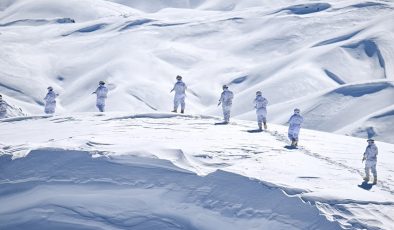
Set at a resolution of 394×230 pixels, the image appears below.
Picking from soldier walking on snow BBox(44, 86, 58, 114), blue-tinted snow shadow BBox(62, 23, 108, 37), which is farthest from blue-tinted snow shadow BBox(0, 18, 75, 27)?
soldier walking on snow BBox(44, 86, 58, 114)

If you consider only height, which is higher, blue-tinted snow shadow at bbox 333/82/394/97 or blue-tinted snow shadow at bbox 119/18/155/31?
blue-tinted snow shadow at bbox 119/18/155/31

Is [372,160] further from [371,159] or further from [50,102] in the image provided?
[50,102]

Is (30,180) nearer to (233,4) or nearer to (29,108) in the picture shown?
(29,108)

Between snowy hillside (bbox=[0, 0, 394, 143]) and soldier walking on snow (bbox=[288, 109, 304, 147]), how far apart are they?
1823cm

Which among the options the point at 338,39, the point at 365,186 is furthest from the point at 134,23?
the point at 365,186

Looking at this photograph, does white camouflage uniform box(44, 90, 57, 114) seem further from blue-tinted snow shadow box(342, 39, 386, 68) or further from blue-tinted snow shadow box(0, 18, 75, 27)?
blue-tinted snow shadow box(0, 18, 75, 27)

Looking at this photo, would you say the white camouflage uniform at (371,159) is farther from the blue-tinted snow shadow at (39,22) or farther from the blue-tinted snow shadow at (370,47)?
the blue-tinted snow shadow at (39,22)

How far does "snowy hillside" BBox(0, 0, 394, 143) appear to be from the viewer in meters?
49.2

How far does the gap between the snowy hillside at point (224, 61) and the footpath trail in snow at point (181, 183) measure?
21.1 m

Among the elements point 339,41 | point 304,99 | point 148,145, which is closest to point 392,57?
point 339,41

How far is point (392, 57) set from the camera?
5878cm

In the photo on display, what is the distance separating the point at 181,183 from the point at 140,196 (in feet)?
4.51

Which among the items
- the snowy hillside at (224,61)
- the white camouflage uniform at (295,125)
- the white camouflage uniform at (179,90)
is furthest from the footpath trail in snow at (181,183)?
the snowy hillside at (224,61)

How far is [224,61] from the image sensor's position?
64.6m
